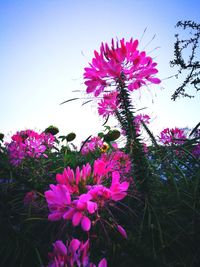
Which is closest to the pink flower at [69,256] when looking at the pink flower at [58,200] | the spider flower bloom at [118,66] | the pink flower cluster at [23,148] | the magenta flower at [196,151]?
the pink flower at [58,200]

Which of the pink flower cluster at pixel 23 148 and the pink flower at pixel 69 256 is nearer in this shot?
the pink flower at pixel 69 256

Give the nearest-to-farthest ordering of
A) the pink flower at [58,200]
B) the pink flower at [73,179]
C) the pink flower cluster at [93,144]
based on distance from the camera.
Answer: the pink flower at [58,200] → the pink flower at [73,179] → the pink flower cluster at [93,144]

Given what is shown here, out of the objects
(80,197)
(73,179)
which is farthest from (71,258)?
(73,179)

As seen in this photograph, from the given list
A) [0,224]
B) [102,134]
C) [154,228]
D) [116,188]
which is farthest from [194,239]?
[102,134]

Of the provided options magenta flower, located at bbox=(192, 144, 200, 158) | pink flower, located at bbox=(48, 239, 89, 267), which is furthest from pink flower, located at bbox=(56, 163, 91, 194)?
magenta flower, located at bbox=(192, 144, 200, 158)

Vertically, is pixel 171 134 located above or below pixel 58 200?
above

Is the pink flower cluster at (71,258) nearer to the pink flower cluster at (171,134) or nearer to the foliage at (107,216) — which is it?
the foliage at (107,216)

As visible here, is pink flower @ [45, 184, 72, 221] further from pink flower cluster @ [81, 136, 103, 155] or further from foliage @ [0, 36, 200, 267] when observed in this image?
pink flower cluster @ [81, 136, 103, 155]

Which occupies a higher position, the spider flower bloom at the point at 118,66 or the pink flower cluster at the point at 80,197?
the spider flower bloom at the point at 118,66

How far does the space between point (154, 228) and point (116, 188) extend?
355 millimetres

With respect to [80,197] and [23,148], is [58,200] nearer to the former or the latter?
[80,197]

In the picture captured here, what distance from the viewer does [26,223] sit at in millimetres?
1082

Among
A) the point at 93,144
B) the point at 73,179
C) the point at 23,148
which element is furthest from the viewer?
the point at 93,144

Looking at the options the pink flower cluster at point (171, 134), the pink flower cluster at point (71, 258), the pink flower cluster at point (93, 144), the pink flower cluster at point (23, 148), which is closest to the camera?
the pink flower cluster at point (71, 258)
